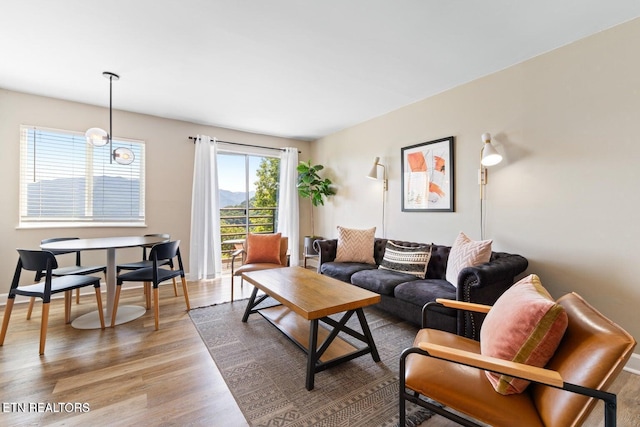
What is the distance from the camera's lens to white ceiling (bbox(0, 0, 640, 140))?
1.88 meters

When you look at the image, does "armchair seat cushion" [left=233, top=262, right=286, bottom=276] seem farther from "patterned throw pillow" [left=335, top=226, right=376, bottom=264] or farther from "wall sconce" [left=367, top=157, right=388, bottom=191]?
"wall sconce" [left=367, top=157, right=388, bottom=191]

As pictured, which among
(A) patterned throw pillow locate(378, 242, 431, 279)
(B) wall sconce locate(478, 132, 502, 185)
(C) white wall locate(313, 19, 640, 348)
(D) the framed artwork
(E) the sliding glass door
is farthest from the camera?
(E) the sliding glass door

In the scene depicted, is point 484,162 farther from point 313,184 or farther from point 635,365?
point 313,184

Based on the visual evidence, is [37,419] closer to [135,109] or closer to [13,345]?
[13,345]

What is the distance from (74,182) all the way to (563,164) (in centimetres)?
554

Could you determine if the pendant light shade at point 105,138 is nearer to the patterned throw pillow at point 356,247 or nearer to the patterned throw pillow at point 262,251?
the patterned throw pillow at point 262,251

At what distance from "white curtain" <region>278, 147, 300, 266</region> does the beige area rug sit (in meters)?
2.58

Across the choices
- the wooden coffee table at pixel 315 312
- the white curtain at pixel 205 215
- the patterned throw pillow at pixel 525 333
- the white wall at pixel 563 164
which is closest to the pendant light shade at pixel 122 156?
the white curtain at pixel 205 215

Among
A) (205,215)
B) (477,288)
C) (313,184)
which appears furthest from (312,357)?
(313,184)

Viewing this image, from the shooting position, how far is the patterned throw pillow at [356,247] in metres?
3.63

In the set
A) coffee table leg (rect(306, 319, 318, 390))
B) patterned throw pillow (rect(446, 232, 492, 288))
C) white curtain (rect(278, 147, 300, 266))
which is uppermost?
white curtain (rect(278, 147, 300, 266))

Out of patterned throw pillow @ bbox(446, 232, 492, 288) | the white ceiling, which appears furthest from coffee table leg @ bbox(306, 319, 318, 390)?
the white ceiling

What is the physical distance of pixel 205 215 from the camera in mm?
4344

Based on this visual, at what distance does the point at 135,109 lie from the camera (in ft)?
12.3
